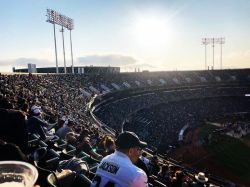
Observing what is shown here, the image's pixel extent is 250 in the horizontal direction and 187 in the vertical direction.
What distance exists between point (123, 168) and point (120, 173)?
0.06 m

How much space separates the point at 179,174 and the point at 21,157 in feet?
18.4

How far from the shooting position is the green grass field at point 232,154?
34344 millimetres

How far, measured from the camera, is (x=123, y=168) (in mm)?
3453

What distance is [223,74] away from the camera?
7612 centimetres

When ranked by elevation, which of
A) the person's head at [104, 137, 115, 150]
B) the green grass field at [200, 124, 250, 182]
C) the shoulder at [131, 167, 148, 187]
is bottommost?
the green grass field at [200, 124, 250, 182]

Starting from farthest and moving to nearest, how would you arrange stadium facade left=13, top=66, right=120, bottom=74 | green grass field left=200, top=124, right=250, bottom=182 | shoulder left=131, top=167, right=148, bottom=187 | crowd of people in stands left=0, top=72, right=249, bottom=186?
stadium facade left=13, top=66, right=120, bottom=74, green grass field left=200, top=124, right=250, bottom=182, crowd of people in stands left=0, top=72, right=249, bottom=186, shoulder left=131, top=167, right=148, bottom=187

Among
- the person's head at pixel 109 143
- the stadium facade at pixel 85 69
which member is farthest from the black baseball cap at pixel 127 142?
the stadium facade at pixel 85 69

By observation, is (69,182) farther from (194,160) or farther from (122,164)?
(194,160)

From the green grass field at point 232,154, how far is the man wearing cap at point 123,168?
31.0 m

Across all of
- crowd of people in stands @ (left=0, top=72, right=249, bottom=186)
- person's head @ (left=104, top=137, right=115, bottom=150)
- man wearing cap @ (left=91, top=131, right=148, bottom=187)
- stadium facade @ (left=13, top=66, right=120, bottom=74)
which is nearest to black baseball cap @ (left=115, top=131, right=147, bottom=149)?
man wearing cap @ (left=91, top=131, right=148, bottom=187)

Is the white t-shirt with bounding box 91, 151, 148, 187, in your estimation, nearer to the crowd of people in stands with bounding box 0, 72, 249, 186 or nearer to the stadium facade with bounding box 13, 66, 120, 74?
the crowd of people in stands with bounding box 0, 72, 249, 186

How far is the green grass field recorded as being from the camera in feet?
113

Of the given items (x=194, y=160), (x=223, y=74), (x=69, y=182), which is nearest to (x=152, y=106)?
(x=194, y=160)

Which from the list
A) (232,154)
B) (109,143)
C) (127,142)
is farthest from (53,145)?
(232,154)
